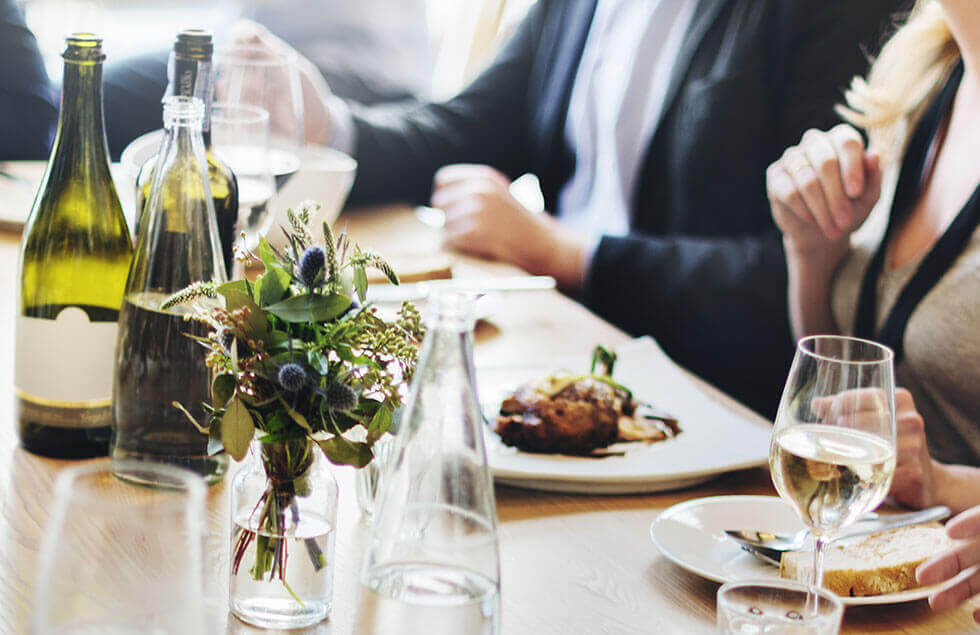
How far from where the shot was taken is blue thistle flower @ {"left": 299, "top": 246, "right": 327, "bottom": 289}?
0.58 meters

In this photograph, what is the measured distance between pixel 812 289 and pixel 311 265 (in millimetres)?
1035

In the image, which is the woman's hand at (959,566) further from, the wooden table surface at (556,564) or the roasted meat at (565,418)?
the roasted meat at (565,418)

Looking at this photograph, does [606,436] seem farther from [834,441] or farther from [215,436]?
[215,436]

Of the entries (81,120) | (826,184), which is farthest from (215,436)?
(826,184)

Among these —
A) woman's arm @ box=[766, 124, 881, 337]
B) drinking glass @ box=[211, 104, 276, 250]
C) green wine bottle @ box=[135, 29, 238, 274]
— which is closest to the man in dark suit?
woman's arm @ box=[766, 124, 881, 337]

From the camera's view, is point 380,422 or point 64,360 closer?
point 380,422

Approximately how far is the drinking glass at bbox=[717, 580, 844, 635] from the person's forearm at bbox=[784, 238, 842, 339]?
94 centimetres

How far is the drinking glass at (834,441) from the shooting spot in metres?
0.67

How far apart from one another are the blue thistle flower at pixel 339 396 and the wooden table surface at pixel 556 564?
10cm

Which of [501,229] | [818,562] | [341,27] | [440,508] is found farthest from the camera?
[341,27]

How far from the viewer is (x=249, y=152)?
1.09 metres

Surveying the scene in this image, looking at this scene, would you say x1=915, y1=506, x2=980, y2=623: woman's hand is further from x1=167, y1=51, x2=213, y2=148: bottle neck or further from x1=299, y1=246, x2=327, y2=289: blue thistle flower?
x1=167, y1=51, x2=213, y2=148: bottle neck

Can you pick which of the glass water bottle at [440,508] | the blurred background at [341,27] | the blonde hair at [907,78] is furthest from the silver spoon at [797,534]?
the blurred background at [341,27]

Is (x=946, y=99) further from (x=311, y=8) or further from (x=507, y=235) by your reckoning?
(x=311, y=8)
